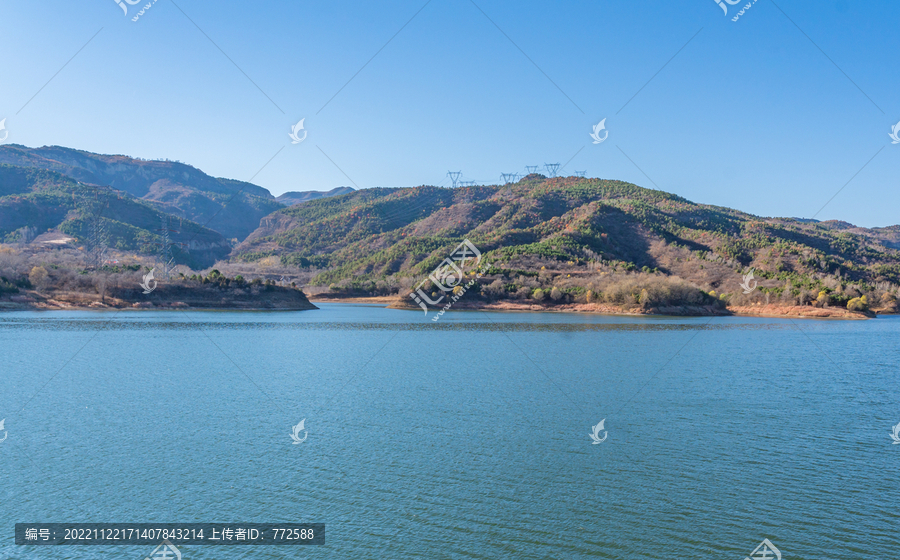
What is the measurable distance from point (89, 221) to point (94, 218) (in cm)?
1891

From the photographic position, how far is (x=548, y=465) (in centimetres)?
1534

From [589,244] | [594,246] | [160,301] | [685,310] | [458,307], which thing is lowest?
[160,301]

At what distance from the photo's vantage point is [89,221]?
155 m

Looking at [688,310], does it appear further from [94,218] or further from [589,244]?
[94,218]

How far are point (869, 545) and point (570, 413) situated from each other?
10802mm

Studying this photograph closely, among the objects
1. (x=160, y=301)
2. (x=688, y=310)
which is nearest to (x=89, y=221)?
(x=160, y=301)

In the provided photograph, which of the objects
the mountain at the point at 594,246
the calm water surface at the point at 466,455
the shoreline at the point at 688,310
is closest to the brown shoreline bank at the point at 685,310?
the shoreline at the point at 688,310

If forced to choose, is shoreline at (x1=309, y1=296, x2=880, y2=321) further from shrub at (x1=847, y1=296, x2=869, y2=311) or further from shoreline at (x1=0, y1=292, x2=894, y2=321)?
shrub at (x1=847, y1=296, x2=869, y2=311)

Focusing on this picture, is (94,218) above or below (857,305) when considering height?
below

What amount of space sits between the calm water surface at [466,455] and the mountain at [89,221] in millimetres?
125217

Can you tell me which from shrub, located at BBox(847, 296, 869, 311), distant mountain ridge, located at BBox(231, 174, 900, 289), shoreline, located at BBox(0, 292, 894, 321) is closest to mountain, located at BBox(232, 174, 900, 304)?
distant mountain ridge, located at BBox(231, 174, 900, 289)

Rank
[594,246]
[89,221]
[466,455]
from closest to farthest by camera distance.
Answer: [466,455] < [594,246] < [89,221]

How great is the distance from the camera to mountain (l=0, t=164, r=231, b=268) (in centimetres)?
15175

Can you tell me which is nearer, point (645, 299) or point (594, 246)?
point (645, 299)
